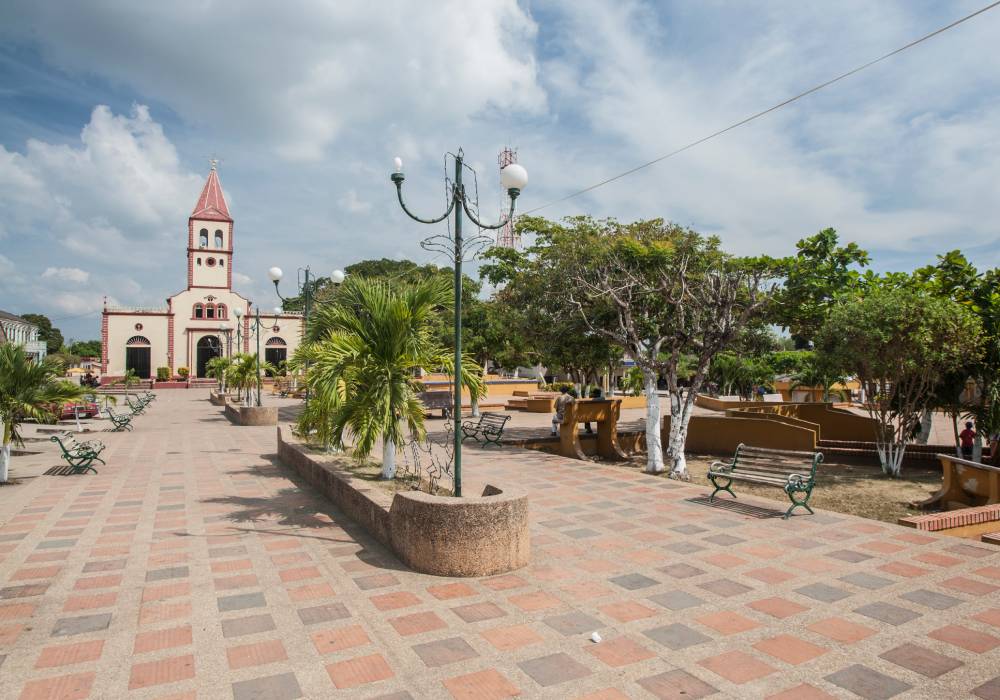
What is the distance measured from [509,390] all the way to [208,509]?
26.9 meters

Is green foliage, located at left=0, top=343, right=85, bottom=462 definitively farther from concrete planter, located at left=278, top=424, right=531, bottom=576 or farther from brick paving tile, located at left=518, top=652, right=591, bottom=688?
brick paving tile, located at left=518, top=652, right=591, bottom=688

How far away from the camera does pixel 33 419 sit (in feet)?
31.5

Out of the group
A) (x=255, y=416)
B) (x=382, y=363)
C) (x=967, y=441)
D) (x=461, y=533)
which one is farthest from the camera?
(x=255, y=416)

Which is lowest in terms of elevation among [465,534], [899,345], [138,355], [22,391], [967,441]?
[967,441]

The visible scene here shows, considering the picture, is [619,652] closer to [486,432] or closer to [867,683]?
[867,683]

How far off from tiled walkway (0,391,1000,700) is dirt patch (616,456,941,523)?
211cm

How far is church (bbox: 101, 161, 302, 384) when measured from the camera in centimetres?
5000

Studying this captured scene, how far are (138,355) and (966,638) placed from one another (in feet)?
190

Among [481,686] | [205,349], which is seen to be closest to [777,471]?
[481,686]

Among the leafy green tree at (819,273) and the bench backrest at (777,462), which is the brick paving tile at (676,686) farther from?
the leafy green tree at (819,273)

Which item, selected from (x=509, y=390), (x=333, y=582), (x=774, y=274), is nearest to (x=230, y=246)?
(x=509, y=390)

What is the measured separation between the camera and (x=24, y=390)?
927 centimetres

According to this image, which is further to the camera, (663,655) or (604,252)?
(604,252)

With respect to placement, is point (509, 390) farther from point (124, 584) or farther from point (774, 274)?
point (124, 584)
